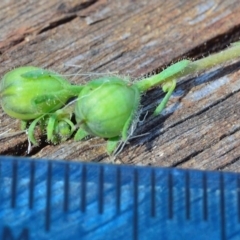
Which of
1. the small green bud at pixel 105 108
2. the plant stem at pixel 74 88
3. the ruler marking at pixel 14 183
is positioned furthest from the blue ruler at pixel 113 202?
the plant stem at pixel 74 88

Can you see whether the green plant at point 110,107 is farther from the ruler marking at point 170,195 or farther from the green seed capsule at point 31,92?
the ruler marking at point 170,195

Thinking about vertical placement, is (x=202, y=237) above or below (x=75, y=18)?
below

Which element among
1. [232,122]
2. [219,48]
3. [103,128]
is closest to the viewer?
[103,128]

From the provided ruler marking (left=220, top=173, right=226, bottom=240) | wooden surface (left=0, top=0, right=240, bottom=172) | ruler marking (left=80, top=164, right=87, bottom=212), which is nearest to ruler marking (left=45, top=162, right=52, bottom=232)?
ruler marking (left=80, top=164, right=87, bottom=212)

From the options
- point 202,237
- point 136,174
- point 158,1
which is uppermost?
point 158,1

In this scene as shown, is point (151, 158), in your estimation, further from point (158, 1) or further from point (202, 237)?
point (158, 1)

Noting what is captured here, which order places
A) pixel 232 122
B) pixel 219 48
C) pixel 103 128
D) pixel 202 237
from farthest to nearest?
pixel 219 48 < pixel 232 122 < pixel 103 128 < pixel 202 237

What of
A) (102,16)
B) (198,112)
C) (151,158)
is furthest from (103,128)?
(102,16)
